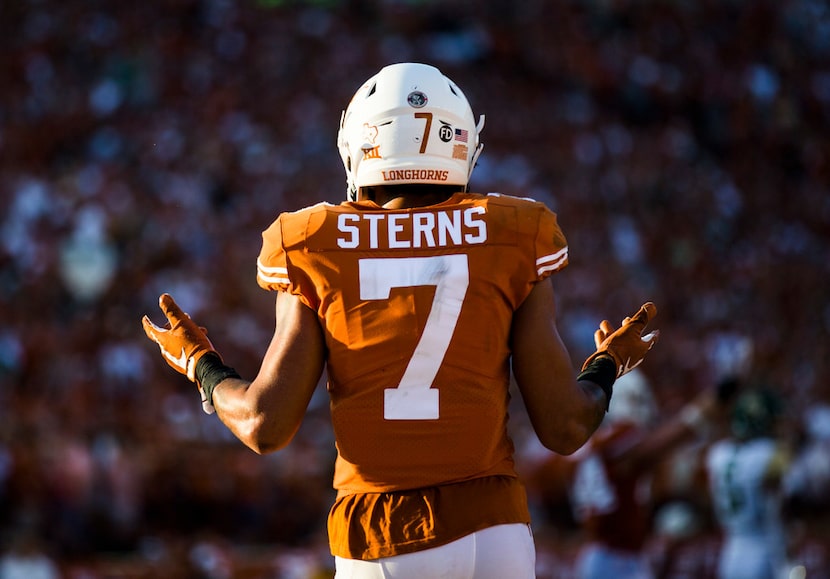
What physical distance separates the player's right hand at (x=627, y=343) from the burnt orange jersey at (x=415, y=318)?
1.15 ft

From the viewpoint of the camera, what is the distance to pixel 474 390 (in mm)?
→ 2748

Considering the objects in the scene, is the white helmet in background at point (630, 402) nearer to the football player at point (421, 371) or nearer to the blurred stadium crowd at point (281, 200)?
the blurred stadium crowd at point (281, 200)

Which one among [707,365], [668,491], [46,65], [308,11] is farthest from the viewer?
[308,11]

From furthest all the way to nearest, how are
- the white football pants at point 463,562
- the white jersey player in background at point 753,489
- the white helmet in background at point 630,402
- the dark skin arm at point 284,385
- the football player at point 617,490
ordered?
the white jersey player in background at point 753,489, the white helmet in background at point 630,402, the football player at point 617,490, the dark skin arm at point 284,385, the white football pants at point 463,562

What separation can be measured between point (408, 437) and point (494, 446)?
21cm

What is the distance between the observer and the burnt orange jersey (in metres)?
2.71

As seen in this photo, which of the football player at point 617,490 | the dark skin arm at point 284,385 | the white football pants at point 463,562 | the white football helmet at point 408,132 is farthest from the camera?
the football player at point 617,490

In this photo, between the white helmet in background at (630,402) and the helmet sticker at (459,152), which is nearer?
the helmet sticker at (459,152)

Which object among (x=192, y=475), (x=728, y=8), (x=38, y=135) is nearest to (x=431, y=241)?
(x=192, y=475)

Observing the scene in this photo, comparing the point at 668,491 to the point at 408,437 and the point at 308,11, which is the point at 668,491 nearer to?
the point at 408,437

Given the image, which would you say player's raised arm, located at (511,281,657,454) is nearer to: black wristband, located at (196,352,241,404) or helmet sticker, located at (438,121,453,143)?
helmet sticker, located at (438,121,453,143)

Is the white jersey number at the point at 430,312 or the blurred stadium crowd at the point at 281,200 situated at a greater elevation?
→ the blurred stadium crowd at the point at 281,200

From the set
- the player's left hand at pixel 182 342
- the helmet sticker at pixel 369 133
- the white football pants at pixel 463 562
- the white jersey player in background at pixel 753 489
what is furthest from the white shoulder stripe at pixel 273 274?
the white jersey player in background at pixel 753 489

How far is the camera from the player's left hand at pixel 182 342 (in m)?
3.05
